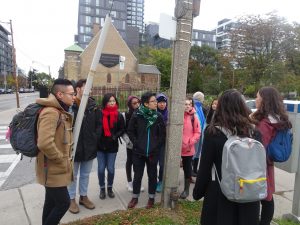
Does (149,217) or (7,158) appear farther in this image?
(7,158)

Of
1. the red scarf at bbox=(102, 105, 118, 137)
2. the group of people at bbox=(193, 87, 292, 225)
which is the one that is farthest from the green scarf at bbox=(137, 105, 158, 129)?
the group of people at bbox=(193, 87, 292, 225)

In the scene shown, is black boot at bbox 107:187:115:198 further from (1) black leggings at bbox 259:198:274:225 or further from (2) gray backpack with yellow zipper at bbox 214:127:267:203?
(2) gray backpack with yellow zipper at bbox 214:127:267:203

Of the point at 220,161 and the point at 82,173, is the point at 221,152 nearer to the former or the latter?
the point at 220,161

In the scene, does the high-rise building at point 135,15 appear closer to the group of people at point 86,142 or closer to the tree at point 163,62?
the tree at point 163,62

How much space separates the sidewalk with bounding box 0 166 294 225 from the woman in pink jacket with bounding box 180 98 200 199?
1.78ft

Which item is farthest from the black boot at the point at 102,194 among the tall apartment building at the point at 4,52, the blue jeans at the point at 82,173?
the tall apartment building at the point at 4,52

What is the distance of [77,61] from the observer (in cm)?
4741

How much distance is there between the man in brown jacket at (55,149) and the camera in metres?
2.79

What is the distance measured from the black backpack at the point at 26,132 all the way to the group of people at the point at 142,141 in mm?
85

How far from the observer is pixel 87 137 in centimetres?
409

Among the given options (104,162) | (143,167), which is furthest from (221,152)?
(104,162)

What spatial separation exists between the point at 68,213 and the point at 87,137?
1.15m

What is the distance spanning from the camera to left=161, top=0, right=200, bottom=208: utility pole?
382cm

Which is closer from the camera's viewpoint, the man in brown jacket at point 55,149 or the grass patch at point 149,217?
the man in brown jacket at point 55,149
